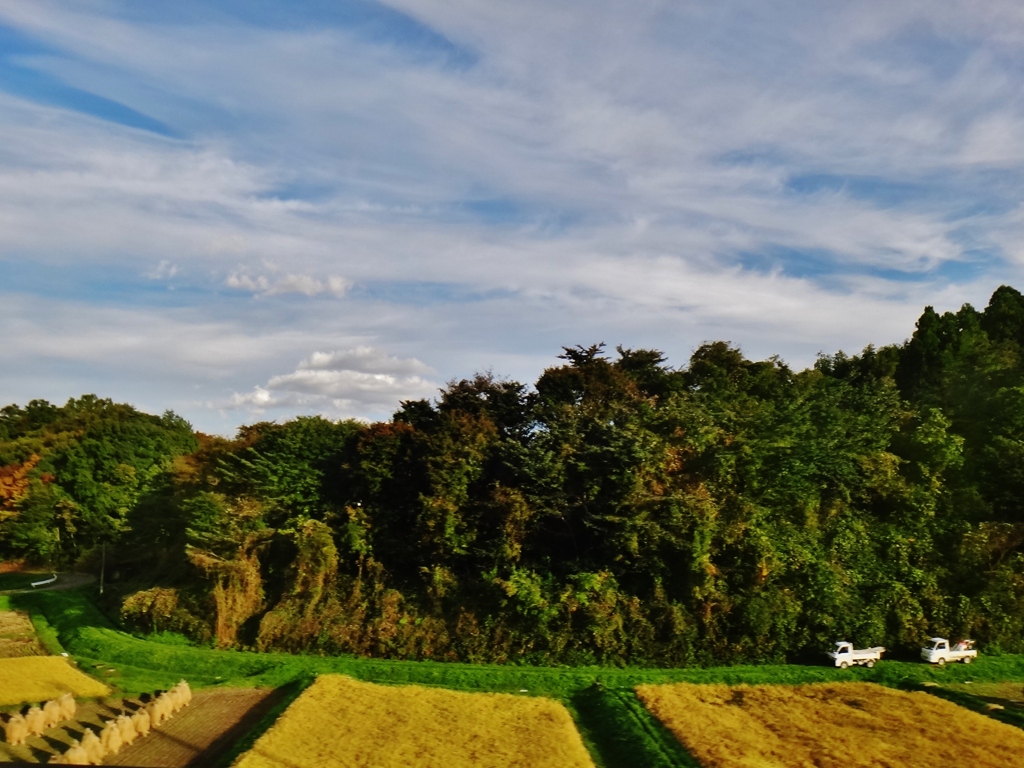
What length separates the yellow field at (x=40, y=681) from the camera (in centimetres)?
2091

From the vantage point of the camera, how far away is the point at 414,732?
17.5 meters

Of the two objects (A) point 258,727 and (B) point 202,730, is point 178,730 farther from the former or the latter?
(A) point 258,727

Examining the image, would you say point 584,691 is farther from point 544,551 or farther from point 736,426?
point 736,426

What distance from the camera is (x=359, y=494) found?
28859 mm

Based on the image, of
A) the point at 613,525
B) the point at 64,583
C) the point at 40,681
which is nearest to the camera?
the point at 40,681

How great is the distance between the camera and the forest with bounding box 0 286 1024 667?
80.2ft

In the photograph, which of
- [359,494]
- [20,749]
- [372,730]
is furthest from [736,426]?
[20,749]

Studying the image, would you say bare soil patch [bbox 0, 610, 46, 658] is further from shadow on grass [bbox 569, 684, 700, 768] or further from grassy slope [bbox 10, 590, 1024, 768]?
shadow on grass [bbox 569, 684, 700, 768]

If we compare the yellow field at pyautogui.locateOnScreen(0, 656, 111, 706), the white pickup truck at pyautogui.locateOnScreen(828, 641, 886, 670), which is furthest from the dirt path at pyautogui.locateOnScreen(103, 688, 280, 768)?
the white pickup truck at pyautogui.locateOnScreen(828, 641, 886, 670)

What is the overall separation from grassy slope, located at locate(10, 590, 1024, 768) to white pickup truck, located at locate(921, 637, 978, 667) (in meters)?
0.38

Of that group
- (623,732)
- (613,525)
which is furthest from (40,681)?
(613,525)

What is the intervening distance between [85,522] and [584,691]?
42.8 meters

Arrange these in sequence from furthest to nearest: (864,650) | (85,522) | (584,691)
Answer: (85,522) < (864,650) < (584,691)

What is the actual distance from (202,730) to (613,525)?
14.0 metres
